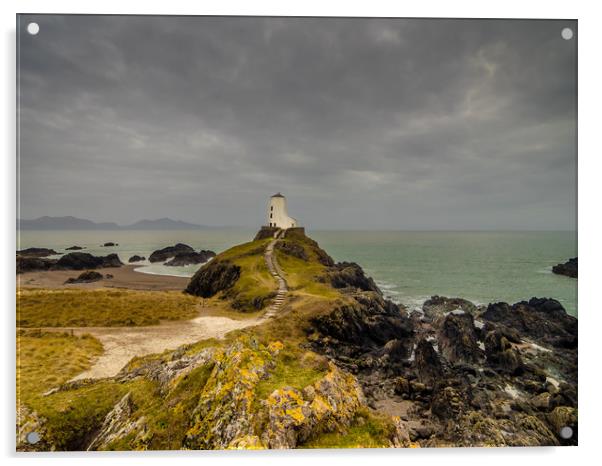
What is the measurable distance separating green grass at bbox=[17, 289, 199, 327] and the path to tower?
118 inches

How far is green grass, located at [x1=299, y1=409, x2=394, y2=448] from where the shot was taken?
609 centimetres

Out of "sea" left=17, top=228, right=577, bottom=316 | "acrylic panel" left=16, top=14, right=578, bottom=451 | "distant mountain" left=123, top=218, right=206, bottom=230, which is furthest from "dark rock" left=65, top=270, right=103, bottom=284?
"distant mountain" left=123, top=218, right=206, bottom=230

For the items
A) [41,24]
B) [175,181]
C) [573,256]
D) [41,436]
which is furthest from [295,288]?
[41,24]

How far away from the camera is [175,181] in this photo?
9680mm

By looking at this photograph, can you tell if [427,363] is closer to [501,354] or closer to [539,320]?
[501,354]

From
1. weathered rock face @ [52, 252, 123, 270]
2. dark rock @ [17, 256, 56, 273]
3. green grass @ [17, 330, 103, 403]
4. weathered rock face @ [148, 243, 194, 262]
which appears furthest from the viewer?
weathered rock face @ [148, 243, 194, 262]

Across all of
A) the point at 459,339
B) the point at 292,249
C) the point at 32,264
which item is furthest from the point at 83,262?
the point at 459,339

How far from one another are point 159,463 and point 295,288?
281 inches

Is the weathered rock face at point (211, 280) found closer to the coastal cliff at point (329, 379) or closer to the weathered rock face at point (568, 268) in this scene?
the coastal cliff at point (329, 379)

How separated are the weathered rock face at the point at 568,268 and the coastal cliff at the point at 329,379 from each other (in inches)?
63.2

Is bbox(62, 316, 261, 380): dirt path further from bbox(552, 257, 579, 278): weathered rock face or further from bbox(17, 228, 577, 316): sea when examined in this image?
bbox(552, 257, 579, 278): weathered rock face

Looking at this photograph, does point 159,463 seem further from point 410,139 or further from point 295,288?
point 410,139

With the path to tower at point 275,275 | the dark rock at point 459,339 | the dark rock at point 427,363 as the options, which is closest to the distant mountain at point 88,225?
the path to tower at point 275,275

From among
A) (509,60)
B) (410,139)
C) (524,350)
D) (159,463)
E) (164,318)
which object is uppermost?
(509,60)
